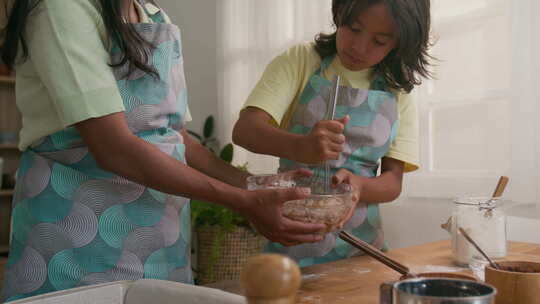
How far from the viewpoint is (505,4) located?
1967 millimetres

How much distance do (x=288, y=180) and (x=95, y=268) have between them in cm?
44

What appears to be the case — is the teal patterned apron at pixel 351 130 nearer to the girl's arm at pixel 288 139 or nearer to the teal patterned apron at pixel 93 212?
the girl's arm at pixel 288 139

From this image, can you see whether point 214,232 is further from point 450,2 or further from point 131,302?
point 131,302

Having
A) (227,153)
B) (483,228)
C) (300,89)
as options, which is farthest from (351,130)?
(227,153)

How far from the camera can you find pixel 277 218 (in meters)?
1.02

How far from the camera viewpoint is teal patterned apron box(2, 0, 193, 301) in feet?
3.18

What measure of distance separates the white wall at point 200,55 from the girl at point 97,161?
9.73 feet

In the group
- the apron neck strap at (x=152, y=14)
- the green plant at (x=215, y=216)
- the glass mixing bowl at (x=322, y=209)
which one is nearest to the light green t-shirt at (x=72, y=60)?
the apron neck strap at (x=152, y=14)

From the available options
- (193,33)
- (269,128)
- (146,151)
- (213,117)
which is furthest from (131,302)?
(193,33)

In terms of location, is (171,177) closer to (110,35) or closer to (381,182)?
(110,35)

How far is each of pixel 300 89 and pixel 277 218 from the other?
0.54 metres

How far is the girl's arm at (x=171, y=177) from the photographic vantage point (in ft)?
3.04

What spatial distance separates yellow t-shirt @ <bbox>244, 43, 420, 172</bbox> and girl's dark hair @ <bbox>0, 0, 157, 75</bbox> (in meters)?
0.42

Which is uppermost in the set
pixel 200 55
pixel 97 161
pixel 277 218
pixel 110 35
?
pixel 200 55
